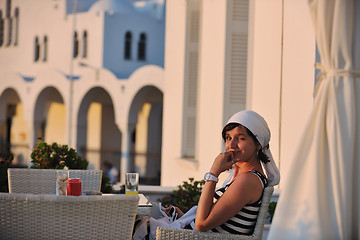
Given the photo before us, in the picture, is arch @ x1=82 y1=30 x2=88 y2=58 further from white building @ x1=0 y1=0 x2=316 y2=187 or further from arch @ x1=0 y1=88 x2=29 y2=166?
arch @ x1=0 y1=88 x2=29 y2=166

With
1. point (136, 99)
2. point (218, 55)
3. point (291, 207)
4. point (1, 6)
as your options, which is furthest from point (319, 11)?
point (1, 6)

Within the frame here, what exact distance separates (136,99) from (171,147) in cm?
770

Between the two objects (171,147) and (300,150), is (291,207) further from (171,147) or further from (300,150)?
(171,147)

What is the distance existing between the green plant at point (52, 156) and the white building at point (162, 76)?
7.13ft

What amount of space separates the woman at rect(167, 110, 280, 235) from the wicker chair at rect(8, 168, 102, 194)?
148cm

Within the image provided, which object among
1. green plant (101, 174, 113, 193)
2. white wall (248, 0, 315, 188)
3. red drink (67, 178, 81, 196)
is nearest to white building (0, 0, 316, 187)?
white wall (248, 0, 315, 188)

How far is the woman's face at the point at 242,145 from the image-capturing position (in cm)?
277

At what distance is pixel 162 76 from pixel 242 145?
46.9 ft

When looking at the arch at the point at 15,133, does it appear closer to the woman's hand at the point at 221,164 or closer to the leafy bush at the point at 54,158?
the leafy bush at the point at 54,158

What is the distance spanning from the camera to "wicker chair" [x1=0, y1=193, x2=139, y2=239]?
2.25 m

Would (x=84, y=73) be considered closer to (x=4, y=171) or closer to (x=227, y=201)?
(x=4, y=171)

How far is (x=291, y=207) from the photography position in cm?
254

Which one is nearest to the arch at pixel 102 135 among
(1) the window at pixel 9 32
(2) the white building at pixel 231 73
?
(1) the window at pixel 9 32

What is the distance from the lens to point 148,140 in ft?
77.6
